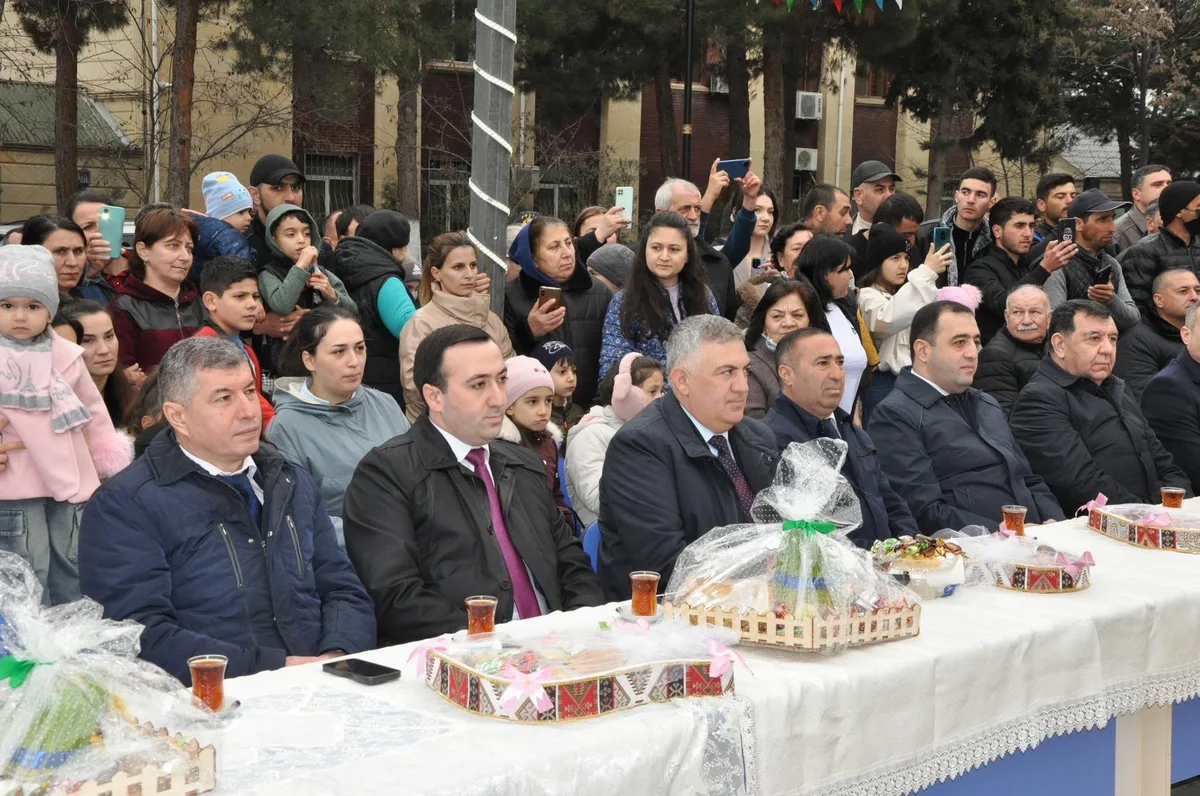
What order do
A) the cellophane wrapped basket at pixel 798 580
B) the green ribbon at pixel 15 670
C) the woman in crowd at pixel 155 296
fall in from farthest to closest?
the woman in crowd at pixel 155 296 < the cellophane wrapped basket at pixel 798 580 < the green ribbon at pixel 15 670

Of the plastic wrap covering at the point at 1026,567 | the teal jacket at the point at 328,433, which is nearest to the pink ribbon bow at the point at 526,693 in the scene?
Answer: the plastic wrap covering at the point at 1026,567

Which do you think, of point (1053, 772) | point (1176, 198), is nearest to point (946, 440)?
point (1053, 772)

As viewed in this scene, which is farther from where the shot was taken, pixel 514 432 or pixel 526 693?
pixel 514 432

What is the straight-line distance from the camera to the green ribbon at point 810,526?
10.8 ft

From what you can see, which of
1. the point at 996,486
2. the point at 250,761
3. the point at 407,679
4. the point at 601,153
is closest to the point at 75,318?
the point at 407,679

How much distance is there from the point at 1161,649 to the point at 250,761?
251 centimetres

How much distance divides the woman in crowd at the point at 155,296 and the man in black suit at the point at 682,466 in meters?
2.30

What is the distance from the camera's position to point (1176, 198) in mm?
8305

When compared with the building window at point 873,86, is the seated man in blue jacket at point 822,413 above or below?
below

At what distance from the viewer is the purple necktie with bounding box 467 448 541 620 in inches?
162

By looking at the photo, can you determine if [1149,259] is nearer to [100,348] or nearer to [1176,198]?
[1176,198]

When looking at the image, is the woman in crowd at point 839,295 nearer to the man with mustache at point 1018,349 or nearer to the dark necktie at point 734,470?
the man with mustache at point 1018,349

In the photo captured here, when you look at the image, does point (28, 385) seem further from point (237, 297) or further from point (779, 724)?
point (779, 724)

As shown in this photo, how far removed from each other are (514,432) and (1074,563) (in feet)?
7.63
